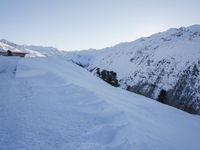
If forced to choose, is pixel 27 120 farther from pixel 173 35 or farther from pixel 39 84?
pixel 173 35

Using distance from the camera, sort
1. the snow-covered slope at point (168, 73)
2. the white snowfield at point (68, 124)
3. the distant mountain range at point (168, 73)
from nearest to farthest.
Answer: the white snowfield at point (68, 124), the distant mountain range at point (168, 73), the snow-covered slope at point (168, 73)

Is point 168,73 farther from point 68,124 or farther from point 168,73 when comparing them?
point 68,124

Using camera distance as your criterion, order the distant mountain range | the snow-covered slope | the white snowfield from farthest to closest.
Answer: the snow-covered slope, the distant mountain range, the white snowfield

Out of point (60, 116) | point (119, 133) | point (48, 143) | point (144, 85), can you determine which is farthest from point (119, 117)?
point (144, 85)

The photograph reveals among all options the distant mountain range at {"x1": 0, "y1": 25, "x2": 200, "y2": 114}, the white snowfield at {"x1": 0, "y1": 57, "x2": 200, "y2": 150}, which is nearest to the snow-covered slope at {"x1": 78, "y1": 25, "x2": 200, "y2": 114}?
the distant mountain range at {"x1": 0, "y1": 25, "x2": 200, "y2": 114}

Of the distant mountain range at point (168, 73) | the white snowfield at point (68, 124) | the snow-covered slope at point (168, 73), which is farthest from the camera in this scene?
the snow-covered slope at point (168, 73)

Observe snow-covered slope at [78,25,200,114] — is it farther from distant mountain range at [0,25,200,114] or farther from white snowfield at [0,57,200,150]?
white snowfield at [0,57,200,150]

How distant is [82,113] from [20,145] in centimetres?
322

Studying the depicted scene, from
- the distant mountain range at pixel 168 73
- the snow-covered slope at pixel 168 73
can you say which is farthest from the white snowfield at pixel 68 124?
the snow-covered slope at pixel 168 73

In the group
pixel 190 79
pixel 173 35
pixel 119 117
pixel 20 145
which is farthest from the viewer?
pixel 173 35

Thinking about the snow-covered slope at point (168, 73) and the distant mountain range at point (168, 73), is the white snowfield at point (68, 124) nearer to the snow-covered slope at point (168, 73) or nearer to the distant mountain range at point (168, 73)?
the distant mountain range at point (168, 73)

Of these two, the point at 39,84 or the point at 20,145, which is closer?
the point at 20,145

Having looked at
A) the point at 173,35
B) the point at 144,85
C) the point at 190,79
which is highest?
the point at 173,35

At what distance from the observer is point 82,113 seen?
9703 millimetres
